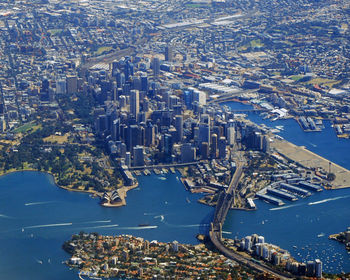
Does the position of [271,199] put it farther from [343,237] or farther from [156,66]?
[156,66]

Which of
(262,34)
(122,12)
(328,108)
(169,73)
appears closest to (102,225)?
(328,108)

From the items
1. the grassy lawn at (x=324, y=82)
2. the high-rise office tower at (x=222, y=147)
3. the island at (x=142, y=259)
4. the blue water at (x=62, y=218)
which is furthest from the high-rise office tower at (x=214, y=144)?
the grassy lawn at (x=324, y=82)

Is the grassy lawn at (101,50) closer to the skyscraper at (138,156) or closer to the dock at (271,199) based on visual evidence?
the skyscraper at (138,156)

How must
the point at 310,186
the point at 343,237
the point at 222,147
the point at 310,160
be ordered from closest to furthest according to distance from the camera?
1. the point at 343,237
2. the point at 310,186
3. the point at 310,160
4. the point at 222,147

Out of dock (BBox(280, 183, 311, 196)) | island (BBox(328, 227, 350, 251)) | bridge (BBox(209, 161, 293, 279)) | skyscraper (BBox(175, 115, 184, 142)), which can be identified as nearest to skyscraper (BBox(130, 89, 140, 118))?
skyscraper (BBox(175, 115, 184, 142))

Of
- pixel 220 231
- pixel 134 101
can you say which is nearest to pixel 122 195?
pixel 220 231

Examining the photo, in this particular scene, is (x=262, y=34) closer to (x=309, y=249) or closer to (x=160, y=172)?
(x=160, y=172)

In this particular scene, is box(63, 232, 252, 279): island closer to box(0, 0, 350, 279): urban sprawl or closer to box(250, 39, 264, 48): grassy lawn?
box(0, 0, 350, 279): urban sprawl
